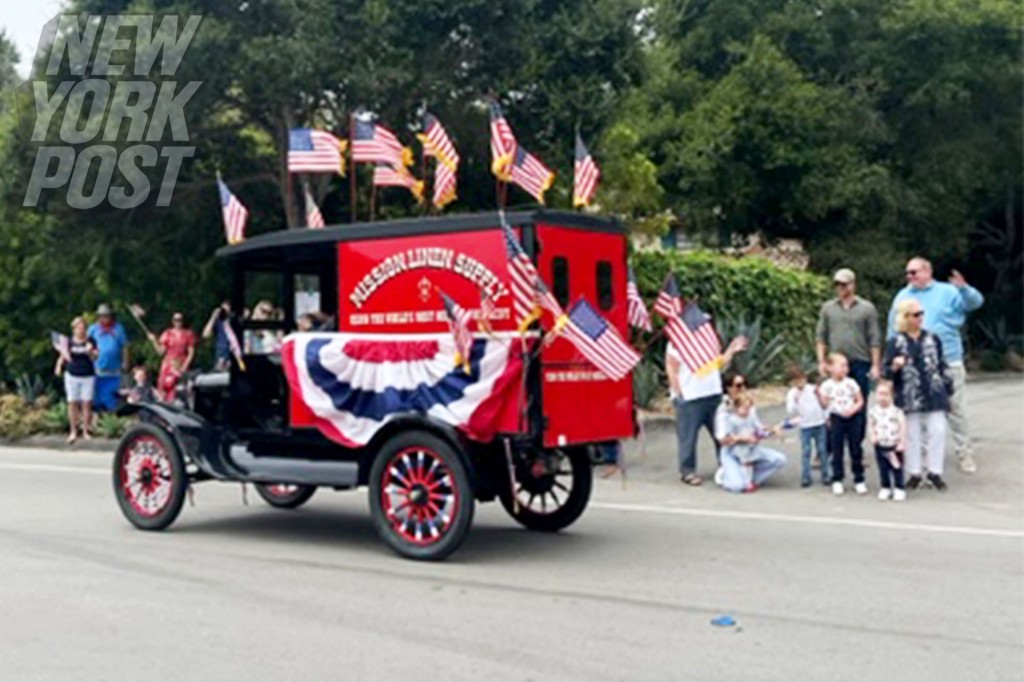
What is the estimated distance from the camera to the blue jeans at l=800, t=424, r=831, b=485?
13133 millimetres

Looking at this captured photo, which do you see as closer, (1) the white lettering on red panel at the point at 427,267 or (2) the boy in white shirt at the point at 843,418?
(1) the white lettering on red panel at the point at 427,267

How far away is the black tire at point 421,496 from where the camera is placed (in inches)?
356

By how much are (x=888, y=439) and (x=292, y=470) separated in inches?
222

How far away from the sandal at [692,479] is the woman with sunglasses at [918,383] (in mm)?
2099

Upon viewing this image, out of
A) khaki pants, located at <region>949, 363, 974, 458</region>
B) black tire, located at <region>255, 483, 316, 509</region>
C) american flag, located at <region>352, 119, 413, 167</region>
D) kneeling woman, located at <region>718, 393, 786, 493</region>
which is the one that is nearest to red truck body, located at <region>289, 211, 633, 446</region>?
black tire, located at <region>255, 483, 316, 509</region>

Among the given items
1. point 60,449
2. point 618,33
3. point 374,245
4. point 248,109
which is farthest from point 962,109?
point 374,245

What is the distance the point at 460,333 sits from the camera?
9078 mm

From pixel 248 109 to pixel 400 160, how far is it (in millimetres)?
6674

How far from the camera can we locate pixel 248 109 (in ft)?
59.2

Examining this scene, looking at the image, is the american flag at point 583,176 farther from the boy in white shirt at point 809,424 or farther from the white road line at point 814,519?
the boy in white shirt at point 809,424

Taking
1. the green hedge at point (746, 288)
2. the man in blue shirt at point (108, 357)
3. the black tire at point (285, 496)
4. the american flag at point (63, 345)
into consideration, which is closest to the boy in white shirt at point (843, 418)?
the black tire at point (285, 496)

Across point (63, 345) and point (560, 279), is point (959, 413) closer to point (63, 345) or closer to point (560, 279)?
point (560, 279)

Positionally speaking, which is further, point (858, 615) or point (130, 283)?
point (130, 283)

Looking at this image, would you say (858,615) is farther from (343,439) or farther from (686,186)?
(686,186)
